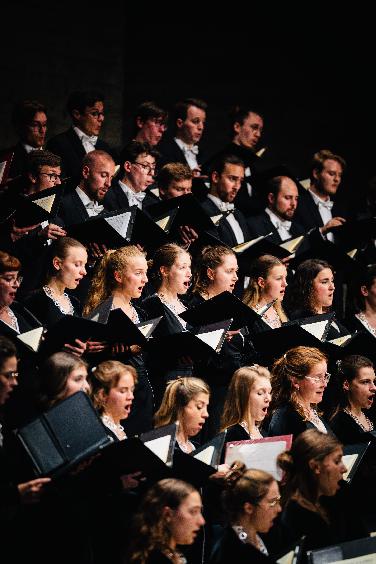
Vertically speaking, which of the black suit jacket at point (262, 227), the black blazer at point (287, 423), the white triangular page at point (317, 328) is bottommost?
the black blazer at point (287, 423)

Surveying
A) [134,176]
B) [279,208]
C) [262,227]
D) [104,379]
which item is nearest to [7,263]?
[104,379]

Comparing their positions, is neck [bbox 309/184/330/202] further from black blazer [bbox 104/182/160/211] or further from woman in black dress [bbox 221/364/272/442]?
woman in black dress [bbox 221/364/272/442]

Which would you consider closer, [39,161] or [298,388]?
[298,388]

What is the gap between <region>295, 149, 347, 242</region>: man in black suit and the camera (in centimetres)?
747

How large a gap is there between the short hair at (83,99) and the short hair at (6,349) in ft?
9.59

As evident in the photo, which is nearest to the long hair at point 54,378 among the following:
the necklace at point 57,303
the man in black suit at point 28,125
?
the necklace at point 57,303

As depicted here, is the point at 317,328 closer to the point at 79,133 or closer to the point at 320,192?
the point at 79,133

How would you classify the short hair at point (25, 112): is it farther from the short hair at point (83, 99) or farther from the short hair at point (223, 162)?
the short hair at point (223, 162)

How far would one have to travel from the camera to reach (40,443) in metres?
3.85

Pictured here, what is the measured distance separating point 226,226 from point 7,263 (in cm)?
225

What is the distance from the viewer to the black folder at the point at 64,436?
3.83 meters

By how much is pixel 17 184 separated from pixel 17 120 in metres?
1.56

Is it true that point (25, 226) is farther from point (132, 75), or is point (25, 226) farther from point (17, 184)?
point (132, 75)

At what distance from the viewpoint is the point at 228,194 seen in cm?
685
